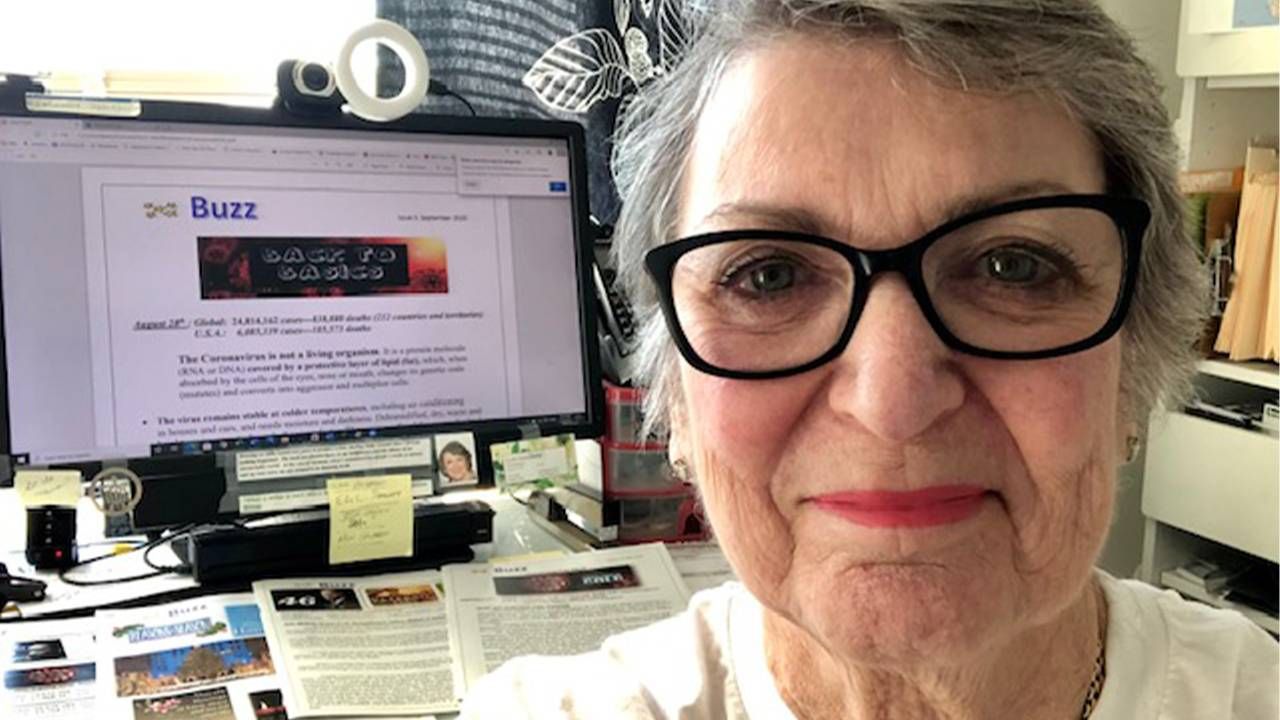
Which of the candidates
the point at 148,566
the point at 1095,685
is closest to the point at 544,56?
the point at 148,566

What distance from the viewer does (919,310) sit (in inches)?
27.1

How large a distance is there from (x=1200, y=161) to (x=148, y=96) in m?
1.76

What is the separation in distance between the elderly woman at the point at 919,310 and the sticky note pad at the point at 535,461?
0.60 meters

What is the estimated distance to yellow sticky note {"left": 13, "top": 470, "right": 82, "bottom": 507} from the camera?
1.18 m

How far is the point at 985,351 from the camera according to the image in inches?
27.0

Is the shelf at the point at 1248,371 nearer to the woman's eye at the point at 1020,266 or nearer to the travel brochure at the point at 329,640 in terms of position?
the travel brochure at the point at 329,640

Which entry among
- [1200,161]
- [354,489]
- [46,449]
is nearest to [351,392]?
[354,489]

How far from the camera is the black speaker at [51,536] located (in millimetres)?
1274

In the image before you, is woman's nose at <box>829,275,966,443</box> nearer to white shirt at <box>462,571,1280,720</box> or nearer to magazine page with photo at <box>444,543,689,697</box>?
white shirt at <box>462,571,1280,720</box>

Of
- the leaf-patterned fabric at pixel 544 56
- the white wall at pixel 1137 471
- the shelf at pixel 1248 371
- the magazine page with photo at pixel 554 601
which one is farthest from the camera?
the white wall at pixel 1137 471

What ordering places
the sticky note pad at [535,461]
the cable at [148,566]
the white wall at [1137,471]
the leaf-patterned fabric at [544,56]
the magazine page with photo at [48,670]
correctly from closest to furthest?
the magazine page with photo at [48,670] < the cable at [148,566] < the sticky note pad at [535,461] < the leaf-patterned fabric at [544,56] < the white wall at [1137,471]

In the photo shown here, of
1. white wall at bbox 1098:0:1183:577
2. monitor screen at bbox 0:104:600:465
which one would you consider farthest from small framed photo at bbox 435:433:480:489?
white wall at bbox 1098:0:1183:577

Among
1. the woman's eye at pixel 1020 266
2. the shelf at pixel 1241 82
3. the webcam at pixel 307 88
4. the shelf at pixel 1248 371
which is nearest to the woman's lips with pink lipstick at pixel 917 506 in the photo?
the woman's eye at pixel 1020 266

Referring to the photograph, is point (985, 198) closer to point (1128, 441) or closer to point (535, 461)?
point (1128, 441)
